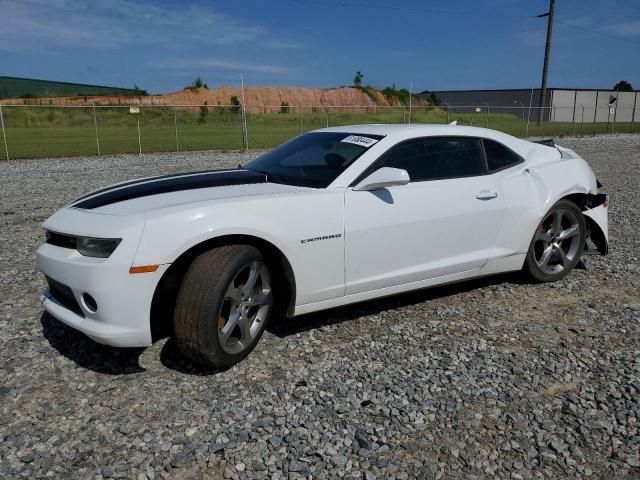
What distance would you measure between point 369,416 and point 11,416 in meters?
1.89

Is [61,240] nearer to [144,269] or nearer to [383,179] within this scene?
[144,269]

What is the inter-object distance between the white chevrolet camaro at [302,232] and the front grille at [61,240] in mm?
12

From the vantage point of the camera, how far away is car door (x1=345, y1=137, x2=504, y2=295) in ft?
12.2

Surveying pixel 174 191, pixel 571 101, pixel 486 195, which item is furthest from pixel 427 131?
pixel 571 101

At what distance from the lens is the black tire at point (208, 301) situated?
3.09 meters

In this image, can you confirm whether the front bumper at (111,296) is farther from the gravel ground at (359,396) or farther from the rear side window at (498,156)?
the rear side window at (498,156)

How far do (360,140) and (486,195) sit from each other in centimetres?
109

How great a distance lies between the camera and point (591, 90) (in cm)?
6919

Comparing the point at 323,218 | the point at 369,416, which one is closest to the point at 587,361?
the point at 369,416

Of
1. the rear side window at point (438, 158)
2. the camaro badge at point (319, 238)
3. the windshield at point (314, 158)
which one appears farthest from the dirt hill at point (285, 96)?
the camaro badge at point (319, 238)

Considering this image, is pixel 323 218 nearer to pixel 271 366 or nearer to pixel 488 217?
pixel 271 366

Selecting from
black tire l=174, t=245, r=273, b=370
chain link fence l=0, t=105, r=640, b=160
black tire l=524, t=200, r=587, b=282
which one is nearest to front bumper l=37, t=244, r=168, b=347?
black tire l=174, t=245, r=273, b=370

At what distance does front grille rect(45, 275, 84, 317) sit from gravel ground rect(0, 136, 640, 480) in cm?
41

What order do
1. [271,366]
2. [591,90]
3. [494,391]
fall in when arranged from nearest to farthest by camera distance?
1. [494,391]
2. [271,366]
3. [591,90]
